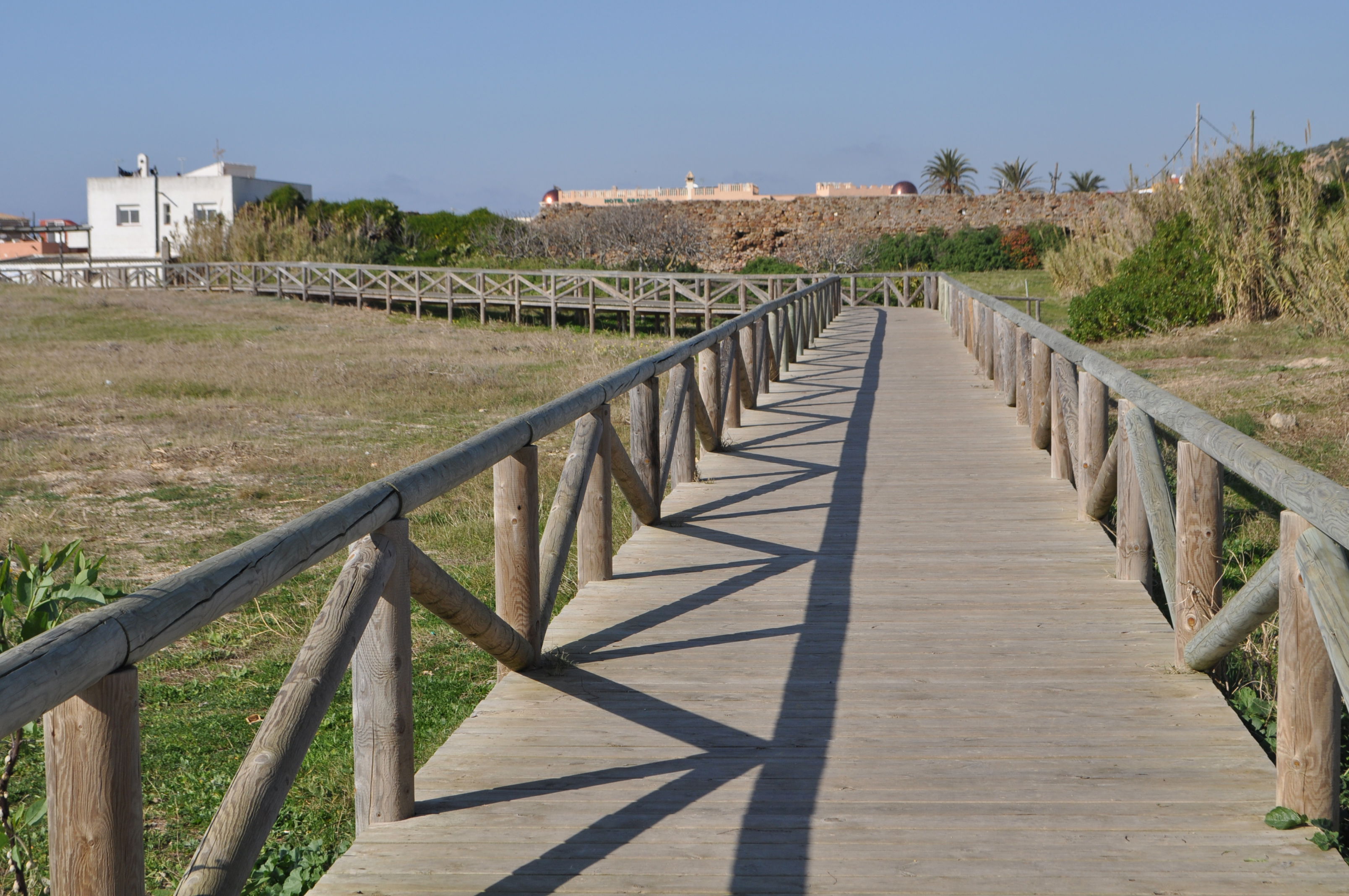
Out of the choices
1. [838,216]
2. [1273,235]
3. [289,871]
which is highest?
[838,216]

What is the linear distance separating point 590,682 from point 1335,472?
19.6ft

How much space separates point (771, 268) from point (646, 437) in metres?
37.4

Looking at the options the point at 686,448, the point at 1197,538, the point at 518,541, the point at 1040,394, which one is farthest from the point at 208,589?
the point at 1040,394

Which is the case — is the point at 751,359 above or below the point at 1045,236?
below

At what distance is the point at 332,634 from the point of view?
Answer: 2375mm

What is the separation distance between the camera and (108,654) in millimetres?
1571

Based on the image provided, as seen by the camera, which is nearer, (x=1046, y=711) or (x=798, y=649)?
(x=1046, y=711)

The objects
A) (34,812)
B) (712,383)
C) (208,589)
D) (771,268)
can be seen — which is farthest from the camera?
(771,268)

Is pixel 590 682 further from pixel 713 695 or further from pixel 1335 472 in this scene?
pixel 1335 472

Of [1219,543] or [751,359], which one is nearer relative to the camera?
[1219,543]

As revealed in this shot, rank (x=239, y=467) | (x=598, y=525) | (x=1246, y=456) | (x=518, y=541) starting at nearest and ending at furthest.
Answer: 1. (x=1246, y=456)
2. (x=518, y=541)
3. (x=598, y=525)
4. (x=239, y=467)

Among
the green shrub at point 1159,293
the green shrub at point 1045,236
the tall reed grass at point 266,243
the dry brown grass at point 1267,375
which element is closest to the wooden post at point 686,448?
the dry brown grass at point 1267,375

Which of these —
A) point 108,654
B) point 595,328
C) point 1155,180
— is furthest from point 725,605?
point 595,328

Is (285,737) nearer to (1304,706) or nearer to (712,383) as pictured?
(1304,706)
